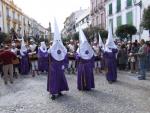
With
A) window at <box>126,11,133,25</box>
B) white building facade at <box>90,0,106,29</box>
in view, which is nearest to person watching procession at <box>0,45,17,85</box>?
window at <box>126,11,133,25</box>

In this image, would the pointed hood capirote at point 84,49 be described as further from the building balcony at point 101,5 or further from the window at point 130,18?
the building balcony at point 101,5

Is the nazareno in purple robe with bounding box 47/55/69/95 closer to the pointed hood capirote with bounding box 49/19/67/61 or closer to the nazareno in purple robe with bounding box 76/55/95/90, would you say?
the pointed hood capirote with bounding box 49/19/67/61

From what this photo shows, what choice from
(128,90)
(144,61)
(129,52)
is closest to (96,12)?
(129,52)

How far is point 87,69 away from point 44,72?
285 inches

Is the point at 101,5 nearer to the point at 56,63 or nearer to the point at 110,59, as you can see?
the point at 110,59

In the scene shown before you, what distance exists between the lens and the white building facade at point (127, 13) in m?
31.2

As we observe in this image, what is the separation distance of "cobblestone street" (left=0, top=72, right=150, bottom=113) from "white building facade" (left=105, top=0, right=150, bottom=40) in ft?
58.2

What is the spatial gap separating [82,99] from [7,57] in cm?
517

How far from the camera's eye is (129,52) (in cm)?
1903

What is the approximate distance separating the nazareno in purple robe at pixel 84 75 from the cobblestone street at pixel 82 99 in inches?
11.0

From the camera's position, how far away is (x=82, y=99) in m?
10.5

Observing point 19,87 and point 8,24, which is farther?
point 8,24

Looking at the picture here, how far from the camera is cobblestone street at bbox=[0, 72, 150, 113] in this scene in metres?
9.14

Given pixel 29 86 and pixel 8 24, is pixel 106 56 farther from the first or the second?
pixel 8 24
